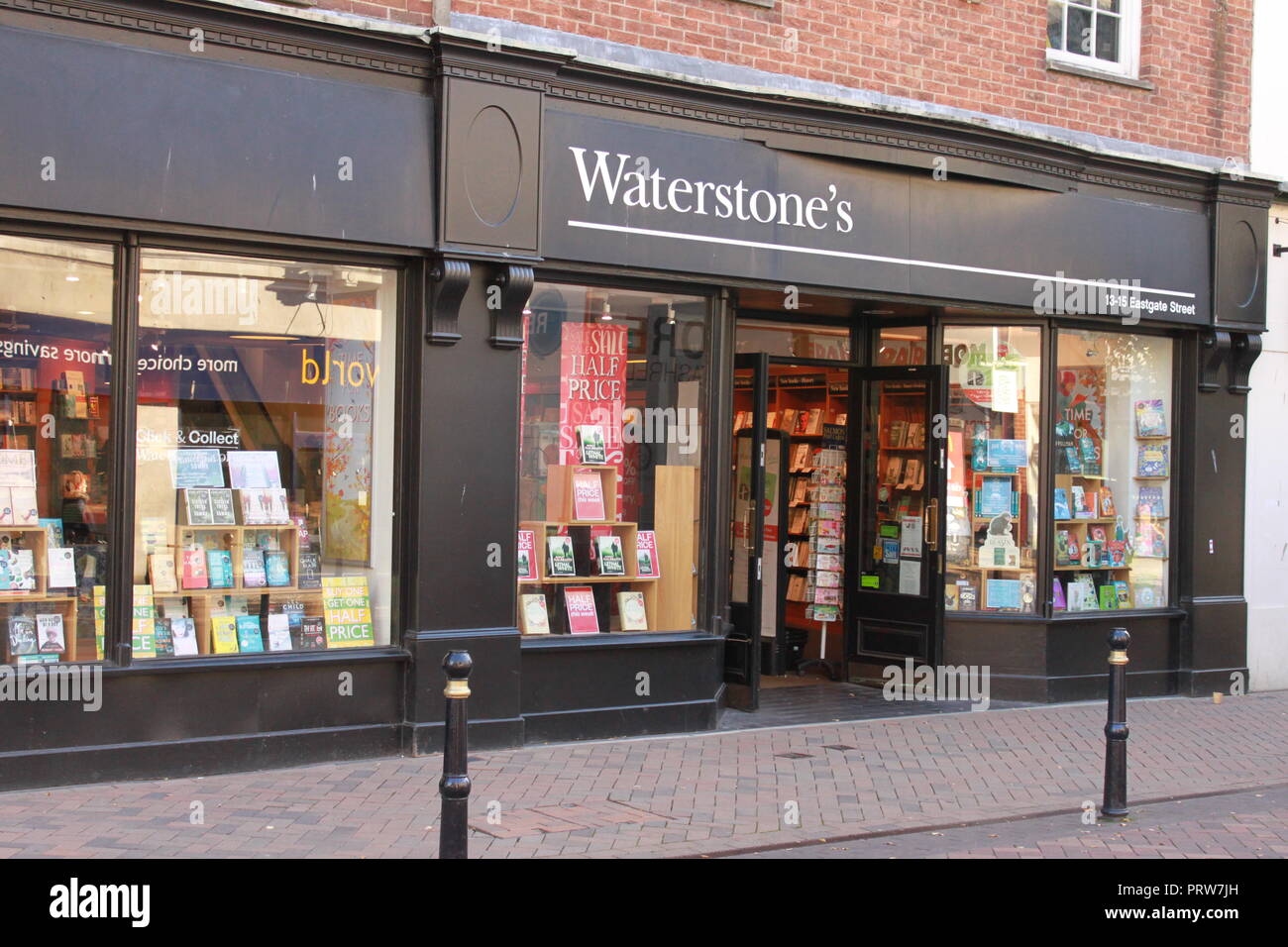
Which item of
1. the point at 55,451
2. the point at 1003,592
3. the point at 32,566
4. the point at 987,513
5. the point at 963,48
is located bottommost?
the point at 1003,592

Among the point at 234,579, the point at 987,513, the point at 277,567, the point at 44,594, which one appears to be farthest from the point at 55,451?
the point at 987,513

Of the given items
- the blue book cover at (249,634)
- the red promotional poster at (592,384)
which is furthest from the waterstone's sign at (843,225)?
the blue book cover at (249,634)

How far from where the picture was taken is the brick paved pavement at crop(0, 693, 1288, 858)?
7.00 meters

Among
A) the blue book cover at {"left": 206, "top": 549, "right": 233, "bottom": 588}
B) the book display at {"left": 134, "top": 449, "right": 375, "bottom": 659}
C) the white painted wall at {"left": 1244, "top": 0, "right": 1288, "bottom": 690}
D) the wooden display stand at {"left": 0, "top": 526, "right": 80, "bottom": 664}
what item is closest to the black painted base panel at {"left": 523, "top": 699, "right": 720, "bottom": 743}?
the book display at {"left": 134, "top": 449, "right": 375, "bottom": 659}

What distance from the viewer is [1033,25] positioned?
12.0 meters

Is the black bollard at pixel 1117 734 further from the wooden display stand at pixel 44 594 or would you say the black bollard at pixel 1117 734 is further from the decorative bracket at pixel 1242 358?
the decorative bracket at pixel 1242 358

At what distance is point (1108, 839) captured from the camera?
7.45 metres

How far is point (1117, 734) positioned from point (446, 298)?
4.82 m

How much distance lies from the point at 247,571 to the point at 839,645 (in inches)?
232

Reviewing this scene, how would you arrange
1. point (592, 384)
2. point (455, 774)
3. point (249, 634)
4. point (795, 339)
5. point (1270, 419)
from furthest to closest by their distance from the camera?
point (1270, 419), point (795, 339), point (592, 384), point (249, 634), point (455, 774)

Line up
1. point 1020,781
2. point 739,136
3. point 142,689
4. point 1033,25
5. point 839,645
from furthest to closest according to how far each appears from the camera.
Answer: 1. point 839,645
2. point 1033,25
3. point 739,136
4. point 1020,781
5. point 142,689

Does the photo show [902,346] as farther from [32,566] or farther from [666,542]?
[32,566]
